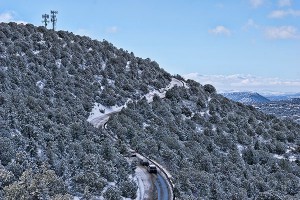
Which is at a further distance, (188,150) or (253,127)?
(253,127)

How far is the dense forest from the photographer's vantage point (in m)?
29.3

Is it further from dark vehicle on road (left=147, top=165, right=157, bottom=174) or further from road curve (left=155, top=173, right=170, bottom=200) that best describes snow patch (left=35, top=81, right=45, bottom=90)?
road curve (left=155, top=173, right=170, bottom=200)

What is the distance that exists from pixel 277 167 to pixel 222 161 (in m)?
8.01

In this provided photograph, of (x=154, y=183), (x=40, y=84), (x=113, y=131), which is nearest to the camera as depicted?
(x=154, y=183)

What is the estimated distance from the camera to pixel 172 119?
5956cm

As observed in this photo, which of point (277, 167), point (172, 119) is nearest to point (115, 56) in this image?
point (172, 119)

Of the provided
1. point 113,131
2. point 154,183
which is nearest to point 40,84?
point 113,131

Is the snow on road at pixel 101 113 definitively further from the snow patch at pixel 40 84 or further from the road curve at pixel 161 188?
the road curve at pixel 161 188

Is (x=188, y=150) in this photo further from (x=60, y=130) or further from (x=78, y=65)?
(x=78, y=65)

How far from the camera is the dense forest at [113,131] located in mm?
29281

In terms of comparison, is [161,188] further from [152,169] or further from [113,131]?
[113,131]

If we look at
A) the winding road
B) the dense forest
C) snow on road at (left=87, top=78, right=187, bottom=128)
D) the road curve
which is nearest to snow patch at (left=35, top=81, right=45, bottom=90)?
the dense forest

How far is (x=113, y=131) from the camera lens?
164ft

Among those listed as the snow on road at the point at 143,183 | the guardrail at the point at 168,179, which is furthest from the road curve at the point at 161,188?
the snow on road at the point at 143,183
